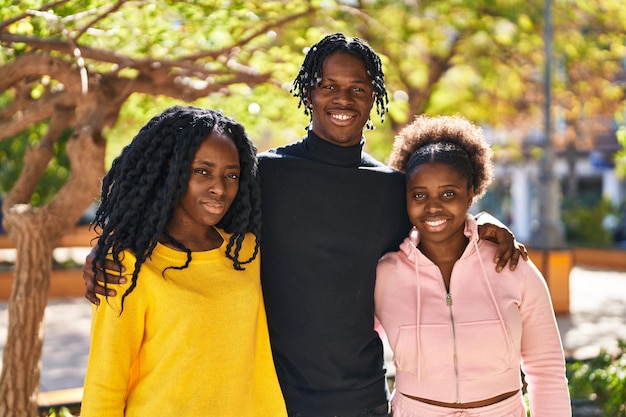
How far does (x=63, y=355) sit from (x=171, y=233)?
265 inches

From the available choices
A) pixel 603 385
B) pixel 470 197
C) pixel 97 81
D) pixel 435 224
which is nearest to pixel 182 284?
pixel 435 224

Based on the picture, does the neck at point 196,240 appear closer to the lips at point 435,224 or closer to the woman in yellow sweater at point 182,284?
the woman in yellow sweater at point 182,284

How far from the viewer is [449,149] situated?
2.72 meters

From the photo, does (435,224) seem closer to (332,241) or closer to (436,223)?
(436,223)

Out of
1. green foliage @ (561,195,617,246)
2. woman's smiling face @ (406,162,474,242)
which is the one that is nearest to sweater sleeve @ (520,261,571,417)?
woman's smiling face @ (406,162,474,242)

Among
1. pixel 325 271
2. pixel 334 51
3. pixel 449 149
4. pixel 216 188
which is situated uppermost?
pixel 334 51

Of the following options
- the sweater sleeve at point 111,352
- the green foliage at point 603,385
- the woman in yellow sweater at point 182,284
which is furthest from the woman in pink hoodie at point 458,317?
the green foliage at point 603,385

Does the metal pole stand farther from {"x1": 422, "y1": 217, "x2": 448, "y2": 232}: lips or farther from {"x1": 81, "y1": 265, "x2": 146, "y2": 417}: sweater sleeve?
{"x1": 81, "y1": 265, "x2": 146, "y2": 417}: sweater sleeve

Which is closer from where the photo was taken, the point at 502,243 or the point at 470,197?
the point at 502,243

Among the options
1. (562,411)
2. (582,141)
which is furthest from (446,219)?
(582,141)

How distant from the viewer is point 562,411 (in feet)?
8.42

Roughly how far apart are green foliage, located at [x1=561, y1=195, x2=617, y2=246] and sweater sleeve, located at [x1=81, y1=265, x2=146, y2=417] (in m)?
19.0

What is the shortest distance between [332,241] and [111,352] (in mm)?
995

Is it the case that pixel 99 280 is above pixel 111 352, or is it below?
above
